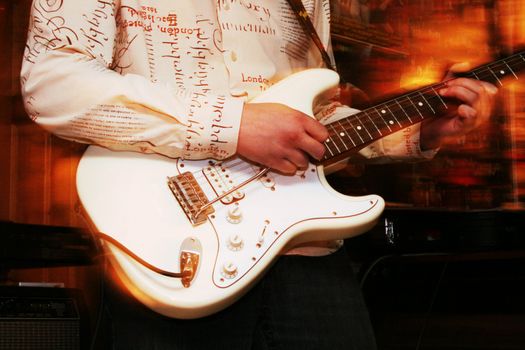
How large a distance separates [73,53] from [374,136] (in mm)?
533

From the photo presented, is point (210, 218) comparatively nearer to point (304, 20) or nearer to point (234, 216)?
point (234, 216)

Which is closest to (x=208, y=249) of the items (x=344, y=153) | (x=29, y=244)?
(x=344, y=153)

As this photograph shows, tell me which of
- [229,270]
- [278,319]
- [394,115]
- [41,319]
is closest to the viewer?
[229,270]

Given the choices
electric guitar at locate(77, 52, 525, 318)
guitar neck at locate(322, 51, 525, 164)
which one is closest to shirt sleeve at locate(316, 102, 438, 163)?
guitar neck at locate(322, 51, 525, 164)

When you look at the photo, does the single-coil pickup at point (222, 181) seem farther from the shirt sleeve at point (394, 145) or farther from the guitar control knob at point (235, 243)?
the shirt sleeve at point (394, 145)

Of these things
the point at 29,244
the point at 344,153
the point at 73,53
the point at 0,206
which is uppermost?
the point at 73,53

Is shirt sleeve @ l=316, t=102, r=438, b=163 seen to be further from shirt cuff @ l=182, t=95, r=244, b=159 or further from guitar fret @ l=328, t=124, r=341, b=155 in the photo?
shirt cuff @ l=182, t=95, r=244, b=159

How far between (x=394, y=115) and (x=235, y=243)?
429mm

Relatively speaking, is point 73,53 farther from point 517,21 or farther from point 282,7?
point 517,21

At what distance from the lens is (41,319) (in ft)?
4.38

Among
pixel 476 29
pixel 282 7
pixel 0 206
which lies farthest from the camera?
pixel 476 29

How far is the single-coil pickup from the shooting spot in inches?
41.1

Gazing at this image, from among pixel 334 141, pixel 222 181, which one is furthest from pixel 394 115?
pixel 222 181

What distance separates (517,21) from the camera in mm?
2869
